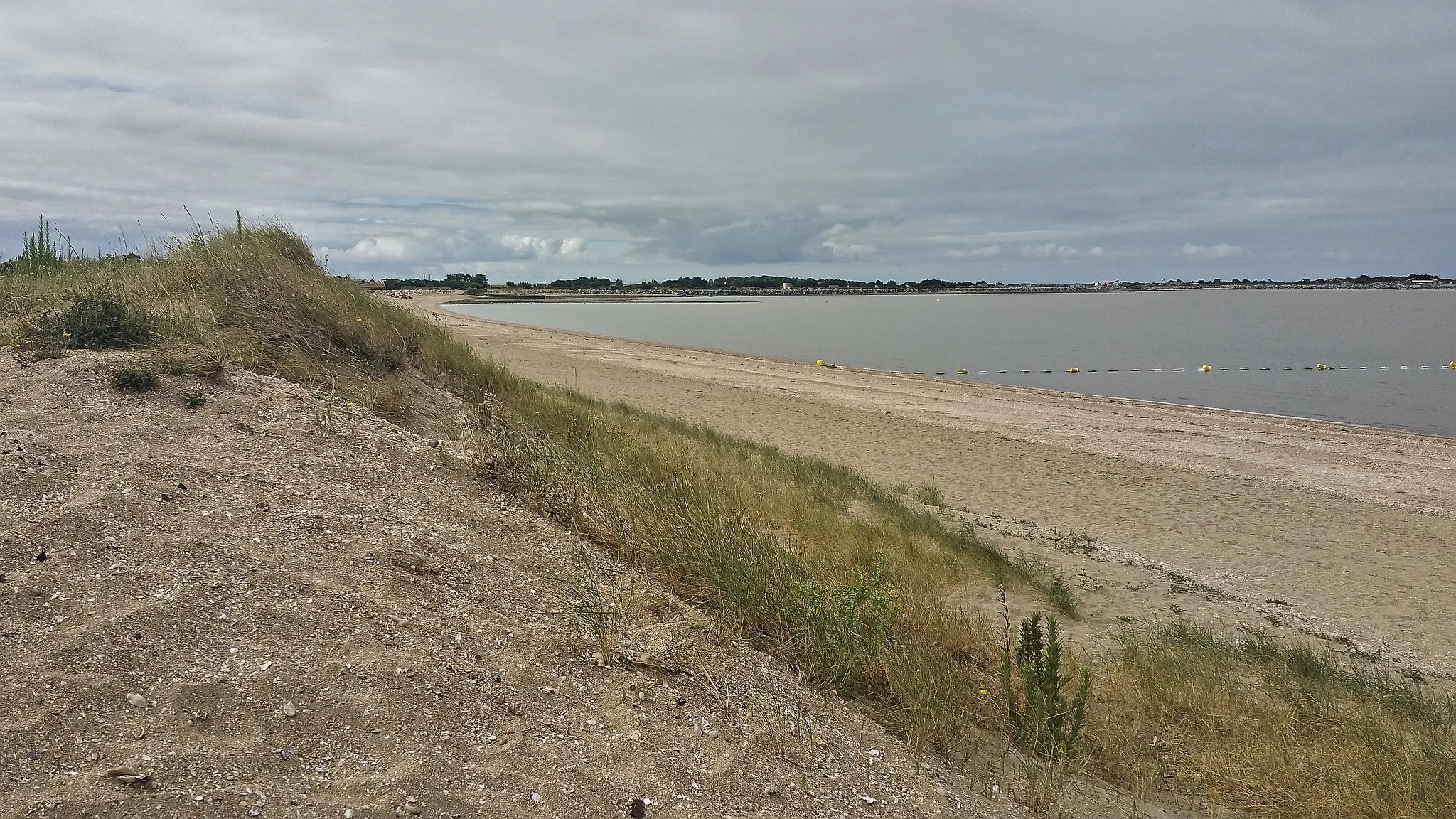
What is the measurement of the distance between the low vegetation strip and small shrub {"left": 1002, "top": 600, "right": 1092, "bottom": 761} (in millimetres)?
13

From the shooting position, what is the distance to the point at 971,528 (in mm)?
8914

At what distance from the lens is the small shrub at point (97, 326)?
5.95 metres

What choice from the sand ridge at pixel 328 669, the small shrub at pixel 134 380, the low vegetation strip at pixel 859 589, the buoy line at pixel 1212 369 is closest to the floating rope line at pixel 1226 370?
the buoy line at pixel 1212 369

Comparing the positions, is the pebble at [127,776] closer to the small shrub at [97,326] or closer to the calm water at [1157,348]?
the small shrub at [97,326]

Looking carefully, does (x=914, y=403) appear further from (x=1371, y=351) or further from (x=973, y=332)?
(x=973, y=332)

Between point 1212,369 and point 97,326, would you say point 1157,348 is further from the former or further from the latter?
point 97,326

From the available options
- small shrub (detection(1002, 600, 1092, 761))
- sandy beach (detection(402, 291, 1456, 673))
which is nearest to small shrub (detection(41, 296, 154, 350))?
small shrub (detection(1002, 600, 1092, 761))

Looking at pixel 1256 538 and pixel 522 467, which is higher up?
pixel 522 467

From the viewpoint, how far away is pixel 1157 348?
4584 centimetres

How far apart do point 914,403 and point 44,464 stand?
1952cm

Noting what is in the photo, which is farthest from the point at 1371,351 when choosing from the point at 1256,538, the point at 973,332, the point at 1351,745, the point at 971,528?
the point at 1351,745

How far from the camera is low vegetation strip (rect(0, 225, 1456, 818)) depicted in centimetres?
411

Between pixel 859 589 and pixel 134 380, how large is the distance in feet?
15.1

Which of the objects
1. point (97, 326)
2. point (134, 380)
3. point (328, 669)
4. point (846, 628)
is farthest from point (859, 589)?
point (97, 326)
